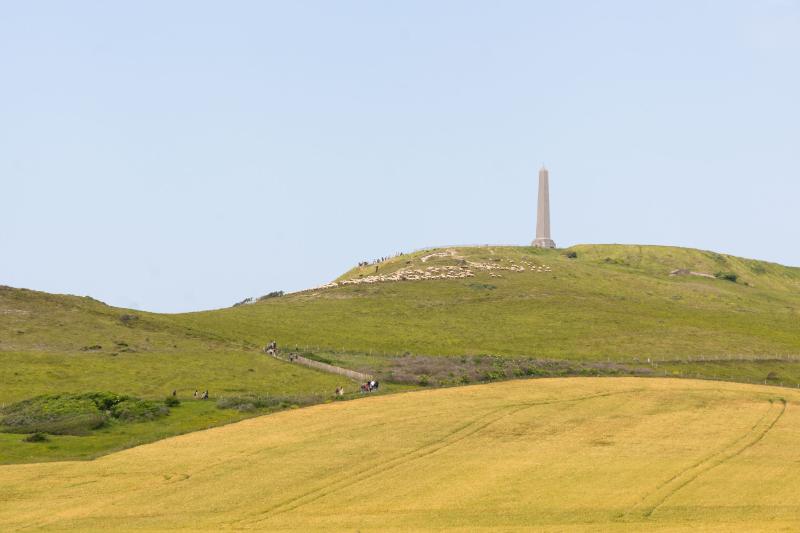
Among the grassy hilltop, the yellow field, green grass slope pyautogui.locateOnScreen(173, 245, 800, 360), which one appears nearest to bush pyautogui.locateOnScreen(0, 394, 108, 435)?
the grassy hilltop

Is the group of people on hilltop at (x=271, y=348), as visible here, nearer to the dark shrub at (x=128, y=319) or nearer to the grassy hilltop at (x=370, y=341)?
the grassy hilltop at (x=370, y=341)

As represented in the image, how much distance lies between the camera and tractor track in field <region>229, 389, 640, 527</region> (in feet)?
167

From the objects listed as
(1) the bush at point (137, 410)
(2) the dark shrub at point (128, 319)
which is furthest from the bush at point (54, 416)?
(2) the dark shrub at point (128, 319)

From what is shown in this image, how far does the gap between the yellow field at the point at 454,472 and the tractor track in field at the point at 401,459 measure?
12 centimetres

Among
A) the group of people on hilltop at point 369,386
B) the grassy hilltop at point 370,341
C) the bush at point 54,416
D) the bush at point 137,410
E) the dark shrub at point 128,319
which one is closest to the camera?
the bush at point 54,416

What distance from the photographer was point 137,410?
81.9 meters

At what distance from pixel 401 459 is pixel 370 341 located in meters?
75.8

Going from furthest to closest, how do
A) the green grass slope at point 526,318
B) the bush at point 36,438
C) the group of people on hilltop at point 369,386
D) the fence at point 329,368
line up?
the green grass slope at point 526,318
the fence at point 329,368
the group of people on hilltop at point 369,386
the bush at point 36,438

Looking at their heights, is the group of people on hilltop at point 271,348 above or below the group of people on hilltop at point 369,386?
above

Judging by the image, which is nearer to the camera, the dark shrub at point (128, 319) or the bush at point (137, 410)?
the bush at point (137, 410)

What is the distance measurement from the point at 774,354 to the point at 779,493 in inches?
3309

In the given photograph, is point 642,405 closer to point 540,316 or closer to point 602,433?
point 602,433

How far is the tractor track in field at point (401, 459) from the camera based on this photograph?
5100cm

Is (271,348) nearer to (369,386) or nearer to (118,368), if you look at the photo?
(118,368)
